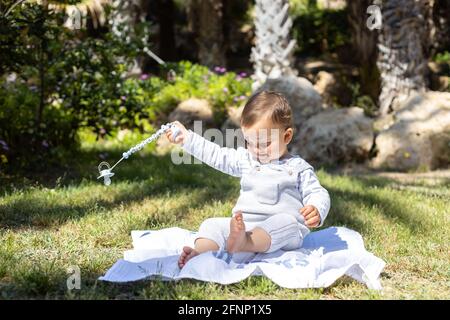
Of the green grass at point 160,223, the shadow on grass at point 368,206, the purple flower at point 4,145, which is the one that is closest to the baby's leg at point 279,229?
the green grass at point 160,223

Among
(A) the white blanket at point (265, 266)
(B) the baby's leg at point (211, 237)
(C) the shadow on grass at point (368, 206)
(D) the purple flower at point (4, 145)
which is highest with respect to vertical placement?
(B) the baby's leg at point (211, 237)

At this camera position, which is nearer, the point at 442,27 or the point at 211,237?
the point at 211,237

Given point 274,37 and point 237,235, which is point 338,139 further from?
point 237,235

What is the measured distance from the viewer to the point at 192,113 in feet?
32.4

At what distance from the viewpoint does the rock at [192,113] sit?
9805 mm

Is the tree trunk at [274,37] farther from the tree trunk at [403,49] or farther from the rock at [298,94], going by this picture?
the tree trunk at [403,49]

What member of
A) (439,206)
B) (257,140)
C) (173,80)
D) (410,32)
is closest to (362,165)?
(410,32)

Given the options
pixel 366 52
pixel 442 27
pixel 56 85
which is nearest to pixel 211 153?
pixel 56 85

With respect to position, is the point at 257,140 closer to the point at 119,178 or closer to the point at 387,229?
the point at 387,229

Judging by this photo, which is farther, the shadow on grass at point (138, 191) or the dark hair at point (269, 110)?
the shadow on grass at point (138, 191)

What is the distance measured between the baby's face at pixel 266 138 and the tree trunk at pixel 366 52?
8373 mm

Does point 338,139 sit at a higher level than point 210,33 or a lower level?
lower

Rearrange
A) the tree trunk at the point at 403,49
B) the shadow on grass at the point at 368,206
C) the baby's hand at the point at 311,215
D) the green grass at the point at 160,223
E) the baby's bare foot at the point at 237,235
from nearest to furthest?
1. the green grass at the point at 160,223
2. the baby's bare foot at the point at 237,235
3. the baby's hand at the point at 311,215
4. the shadow on grass at the point at 368,206
5. the tree trunk at the point at 403,49

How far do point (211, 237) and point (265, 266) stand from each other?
1.23ft
